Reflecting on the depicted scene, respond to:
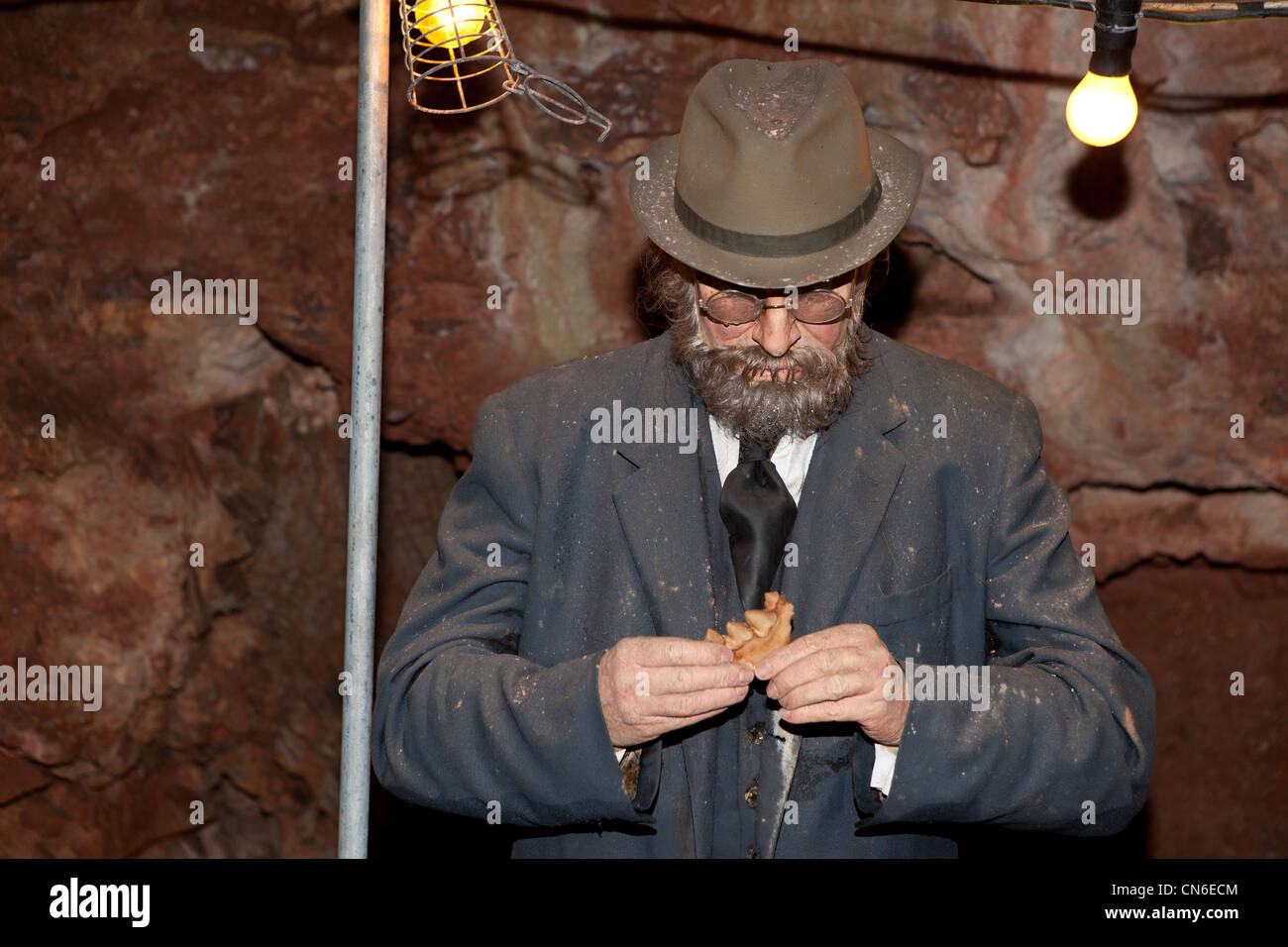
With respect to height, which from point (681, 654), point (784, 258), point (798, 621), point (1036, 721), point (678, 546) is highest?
point (784, 258)

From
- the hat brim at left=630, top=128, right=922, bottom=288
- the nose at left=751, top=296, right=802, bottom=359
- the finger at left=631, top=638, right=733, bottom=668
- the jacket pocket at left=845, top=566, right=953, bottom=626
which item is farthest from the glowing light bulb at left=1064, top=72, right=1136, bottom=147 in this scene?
the finger at left=631, top=638, right=733, bottom=668

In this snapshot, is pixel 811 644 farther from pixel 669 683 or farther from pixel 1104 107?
pixel 1104 107

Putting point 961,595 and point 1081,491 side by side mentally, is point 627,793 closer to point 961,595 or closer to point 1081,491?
Answer: point 961,595

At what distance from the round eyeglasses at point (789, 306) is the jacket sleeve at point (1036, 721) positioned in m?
0.54

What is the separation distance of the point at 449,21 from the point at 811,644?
1.57m

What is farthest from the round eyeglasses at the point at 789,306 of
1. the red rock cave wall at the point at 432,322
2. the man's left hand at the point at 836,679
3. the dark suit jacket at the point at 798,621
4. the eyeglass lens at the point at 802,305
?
the red rock cave wall at the point at 432,322

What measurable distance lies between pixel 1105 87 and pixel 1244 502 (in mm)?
1843

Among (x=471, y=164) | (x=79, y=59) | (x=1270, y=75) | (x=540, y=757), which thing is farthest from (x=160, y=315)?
(x=1270, y=75)

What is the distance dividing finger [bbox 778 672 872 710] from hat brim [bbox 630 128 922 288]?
31.6 inches

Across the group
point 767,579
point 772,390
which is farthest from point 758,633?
point 772,390

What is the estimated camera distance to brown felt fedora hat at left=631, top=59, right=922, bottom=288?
9.01 ft

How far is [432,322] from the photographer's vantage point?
176 inches

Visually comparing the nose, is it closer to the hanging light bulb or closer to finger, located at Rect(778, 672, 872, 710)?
finger, located at Rect(778, 672, 872, 710)

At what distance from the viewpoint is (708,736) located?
9.27 feet
